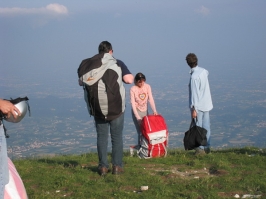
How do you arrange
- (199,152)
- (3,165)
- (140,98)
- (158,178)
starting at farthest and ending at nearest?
1. (140,98)
2. (199,152)
3. (158,178)
4. (3,165)

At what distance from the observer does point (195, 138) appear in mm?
9555

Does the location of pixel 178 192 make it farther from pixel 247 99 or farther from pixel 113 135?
pixel 247 99

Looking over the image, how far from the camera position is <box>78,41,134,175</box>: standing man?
7219 mm

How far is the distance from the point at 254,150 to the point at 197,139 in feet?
5.11

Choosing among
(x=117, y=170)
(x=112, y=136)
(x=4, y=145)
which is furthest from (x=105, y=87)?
(x=4, y=145)

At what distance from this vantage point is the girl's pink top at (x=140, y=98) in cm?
1061

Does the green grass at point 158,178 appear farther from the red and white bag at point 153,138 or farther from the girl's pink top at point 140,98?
the girl's pink top at point 140,98

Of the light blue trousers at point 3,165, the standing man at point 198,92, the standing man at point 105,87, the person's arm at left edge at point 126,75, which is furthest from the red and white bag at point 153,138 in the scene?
the light blue trousers at point 3,165

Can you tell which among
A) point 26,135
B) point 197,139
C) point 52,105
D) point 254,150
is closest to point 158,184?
point 197,139

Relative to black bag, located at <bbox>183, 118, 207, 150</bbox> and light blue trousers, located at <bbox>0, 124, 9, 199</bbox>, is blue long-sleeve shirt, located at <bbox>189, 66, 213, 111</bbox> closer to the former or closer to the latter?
black bag, located at <bbox>183, 118, 207, 150</bbox>

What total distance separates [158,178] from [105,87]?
161 centimetres

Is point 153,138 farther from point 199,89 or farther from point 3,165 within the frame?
point 3,165

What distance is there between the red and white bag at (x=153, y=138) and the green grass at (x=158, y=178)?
1.81 ft

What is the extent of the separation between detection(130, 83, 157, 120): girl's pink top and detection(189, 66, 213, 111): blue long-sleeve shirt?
3.88 feet
